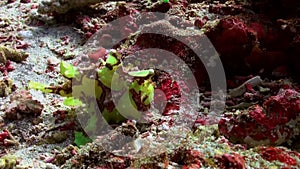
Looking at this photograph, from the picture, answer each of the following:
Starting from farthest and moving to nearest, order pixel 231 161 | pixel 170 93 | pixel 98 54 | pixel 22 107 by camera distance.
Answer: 1. pixel 98 54
2. pixel 22 107
3. pixel 170 93
4. pixel 231 161

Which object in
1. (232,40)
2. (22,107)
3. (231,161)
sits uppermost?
(232,40)

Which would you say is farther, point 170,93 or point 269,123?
point 170,93

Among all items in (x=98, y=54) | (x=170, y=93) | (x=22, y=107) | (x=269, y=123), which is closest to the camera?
(x=269, y=123)

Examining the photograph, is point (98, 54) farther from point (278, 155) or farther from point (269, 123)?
point (278, 155)

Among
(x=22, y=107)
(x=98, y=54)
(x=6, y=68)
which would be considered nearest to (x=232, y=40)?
(x=98, y=54)

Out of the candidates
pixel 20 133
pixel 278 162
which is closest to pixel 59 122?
pixel 20 133

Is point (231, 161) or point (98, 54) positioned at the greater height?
point (98, 54)

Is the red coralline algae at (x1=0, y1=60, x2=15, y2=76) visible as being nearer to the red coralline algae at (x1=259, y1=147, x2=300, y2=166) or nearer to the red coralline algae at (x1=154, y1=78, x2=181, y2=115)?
the red coralline algae at (x1=154, y1=78, x2=181, y2=115)
